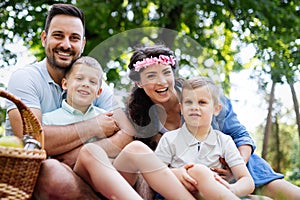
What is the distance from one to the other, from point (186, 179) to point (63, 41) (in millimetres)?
981

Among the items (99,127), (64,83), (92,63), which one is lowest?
(99,127)

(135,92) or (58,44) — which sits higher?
(58,44)

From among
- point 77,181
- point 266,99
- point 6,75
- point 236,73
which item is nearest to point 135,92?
point 77,181

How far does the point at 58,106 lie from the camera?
2309mm

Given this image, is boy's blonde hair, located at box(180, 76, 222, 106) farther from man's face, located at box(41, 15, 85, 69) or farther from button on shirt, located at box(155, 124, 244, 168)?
man's face, located at box(41, 15, 85, 69)

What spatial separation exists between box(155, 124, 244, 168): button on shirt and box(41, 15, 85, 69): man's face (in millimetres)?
679

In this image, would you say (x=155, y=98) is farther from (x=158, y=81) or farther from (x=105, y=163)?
(x=105, y=163)

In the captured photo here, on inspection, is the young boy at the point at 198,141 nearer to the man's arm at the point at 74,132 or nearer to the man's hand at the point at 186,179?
the man's hand at the point at 186,179

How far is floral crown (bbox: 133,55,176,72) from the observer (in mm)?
1976

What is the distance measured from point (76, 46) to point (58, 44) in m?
0.09

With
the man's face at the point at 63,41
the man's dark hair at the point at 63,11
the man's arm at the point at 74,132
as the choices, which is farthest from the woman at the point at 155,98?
the man's dark hair at the point at 63,11

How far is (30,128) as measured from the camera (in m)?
1.71

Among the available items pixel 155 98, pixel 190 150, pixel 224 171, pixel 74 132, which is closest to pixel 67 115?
pixel 74 132

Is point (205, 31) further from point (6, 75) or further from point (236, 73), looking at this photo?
point (6, 75)
